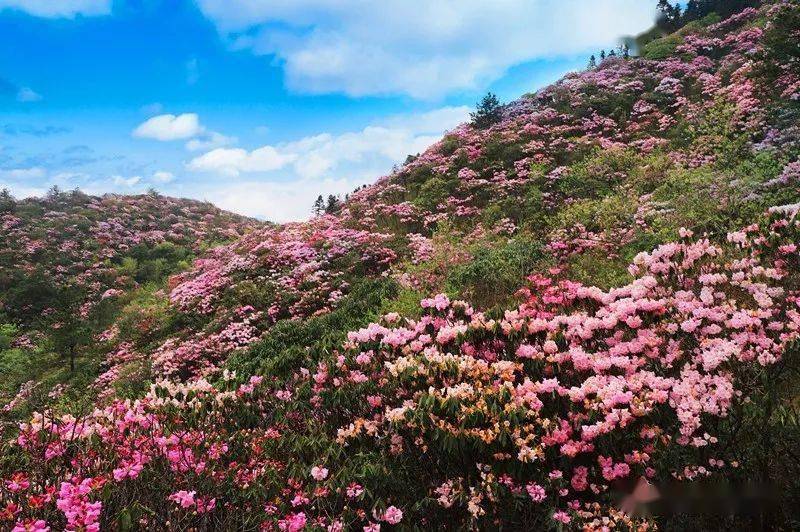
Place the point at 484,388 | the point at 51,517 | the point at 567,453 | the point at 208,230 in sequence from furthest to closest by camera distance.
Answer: the point at 208,230, the point at 484,388, the point at 567,453, the point at 51,517

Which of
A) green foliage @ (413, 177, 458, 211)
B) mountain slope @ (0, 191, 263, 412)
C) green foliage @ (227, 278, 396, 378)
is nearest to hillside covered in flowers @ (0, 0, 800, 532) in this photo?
green foliage @ (227, 278, 396, 378)

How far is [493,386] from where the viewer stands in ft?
14.0

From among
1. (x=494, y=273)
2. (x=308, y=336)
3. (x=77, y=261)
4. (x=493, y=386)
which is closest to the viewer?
(x=493, y=386)

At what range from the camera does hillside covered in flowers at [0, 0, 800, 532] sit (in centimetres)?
315

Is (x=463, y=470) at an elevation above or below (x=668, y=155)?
below

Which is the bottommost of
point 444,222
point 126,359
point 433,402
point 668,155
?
point 126,359

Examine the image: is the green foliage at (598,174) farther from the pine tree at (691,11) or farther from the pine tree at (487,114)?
the pine tree at (691,11)

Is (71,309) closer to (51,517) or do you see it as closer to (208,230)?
(51,517)

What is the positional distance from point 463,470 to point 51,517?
2.72 metres

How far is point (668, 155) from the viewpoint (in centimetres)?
1416

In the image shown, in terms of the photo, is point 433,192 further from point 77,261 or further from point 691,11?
point 691,11

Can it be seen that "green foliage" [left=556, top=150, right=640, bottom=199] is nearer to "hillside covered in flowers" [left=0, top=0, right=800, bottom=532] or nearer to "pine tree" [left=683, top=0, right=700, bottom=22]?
"hillside covered in flowers" [left=0, top=0, right=800, bottom=532]

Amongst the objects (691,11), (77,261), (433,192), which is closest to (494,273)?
(433,192)

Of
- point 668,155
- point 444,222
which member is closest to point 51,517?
point 444,222
